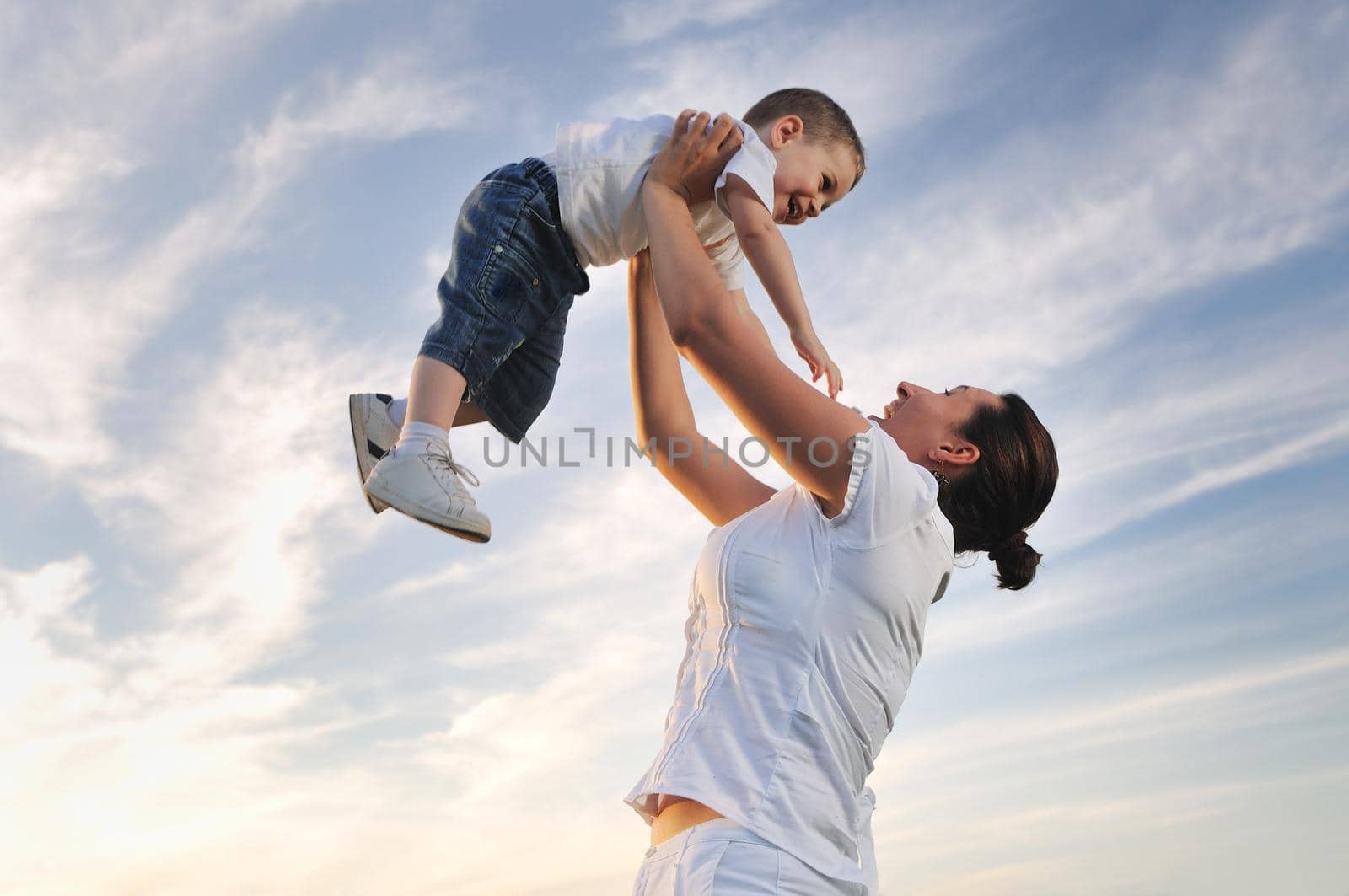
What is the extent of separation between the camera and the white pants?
1.97 metres

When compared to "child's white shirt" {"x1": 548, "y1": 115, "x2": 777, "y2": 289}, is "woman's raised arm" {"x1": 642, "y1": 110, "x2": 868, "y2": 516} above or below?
below

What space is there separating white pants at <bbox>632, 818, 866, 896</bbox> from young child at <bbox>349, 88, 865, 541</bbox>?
92 cm

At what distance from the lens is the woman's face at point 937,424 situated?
2598mm

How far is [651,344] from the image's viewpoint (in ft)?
9.67

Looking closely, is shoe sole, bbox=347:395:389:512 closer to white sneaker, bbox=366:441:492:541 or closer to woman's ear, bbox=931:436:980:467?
white sneaker, bbox=366:441:492:541

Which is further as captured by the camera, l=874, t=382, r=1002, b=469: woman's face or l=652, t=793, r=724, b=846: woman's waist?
l=874, t=382, r=1002, b=469: woman's face

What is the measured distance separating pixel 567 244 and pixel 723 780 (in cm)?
145

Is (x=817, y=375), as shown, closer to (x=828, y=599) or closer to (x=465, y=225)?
(x=828, y=599)

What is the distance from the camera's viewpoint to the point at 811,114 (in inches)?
132

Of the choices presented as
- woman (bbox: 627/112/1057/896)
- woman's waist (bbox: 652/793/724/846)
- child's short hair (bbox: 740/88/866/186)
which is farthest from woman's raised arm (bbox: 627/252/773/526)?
woman's waist (bbox: 652/793/724/846)

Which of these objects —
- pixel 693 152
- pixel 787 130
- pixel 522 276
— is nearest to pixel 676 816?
pixel 522 276

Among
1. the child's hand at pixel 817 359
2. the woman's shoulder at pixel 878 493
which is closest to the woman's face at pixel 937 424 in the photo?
the child's hand at pixel 817 359

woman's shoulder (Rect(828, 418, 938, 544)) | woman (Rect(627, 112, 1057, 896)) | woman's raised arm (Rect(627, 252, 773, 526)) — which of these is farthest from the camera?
woman's raised arm (Rect(627, 252, 773, 526))

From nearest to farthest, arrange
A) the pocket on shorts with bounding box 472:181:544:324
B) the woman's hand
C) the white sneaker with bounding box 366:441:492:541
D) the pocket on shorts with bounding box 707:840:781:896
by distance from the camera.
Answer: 1. the pocket on shorts with bounding box 707:840:781:896
2. the white sneaker with bounding box 366:441:492:541
3. the woman's hand
4. the pocket on shorts with bounding box 472:181:544:324
